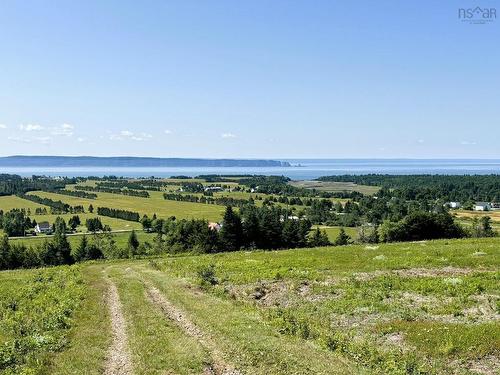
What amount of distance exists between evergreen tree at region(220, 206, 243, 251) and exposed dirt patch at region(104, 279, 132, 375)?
58437 mm

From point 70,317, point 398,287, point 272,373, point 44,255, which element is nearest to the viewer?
point 272,373

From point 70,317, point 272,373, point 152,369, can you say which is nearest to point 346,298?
point 272,373

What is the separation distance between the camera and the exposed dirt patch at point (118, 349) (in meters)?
16.5

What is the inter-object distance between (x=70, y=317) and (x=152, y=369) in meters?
10.6

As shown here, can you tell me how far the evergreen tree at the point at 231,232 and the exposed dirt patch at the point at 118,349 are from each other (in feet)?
192

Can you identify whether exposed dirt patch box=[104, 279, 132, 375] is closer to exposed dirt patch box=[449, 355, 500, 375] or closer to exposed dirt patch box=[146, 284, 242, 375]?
exposed dirt patch box=[146, 284, 242, 375]

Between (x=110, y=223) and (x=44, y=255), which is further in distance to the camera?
(x=110, y=223)

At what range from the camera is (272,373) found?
15.5 m

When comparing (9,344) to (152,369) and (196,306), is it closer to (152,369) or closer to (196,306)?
(152,369)

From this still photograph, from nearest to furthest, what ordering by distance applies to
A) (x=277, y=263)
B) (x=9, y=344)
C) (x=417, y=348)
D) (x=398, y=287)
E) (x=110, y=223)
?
1. (x=417, y=348)
2. (x=9, y=344)
3. (x=398, y=287)
4. (x=277, y=263)
5. (x=110, y=223)

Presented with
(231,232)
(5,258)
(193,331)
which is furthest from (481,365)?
(5,258)

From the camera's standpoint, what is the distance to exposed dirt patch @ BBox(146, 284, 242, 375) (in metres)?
16.1

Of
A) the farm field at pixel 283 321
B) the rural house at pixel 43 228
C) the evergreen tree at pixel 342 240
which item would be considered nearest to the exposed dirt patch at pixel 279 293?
the farm field at pixel 283 321

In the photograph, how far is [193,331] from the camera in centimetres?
2098
